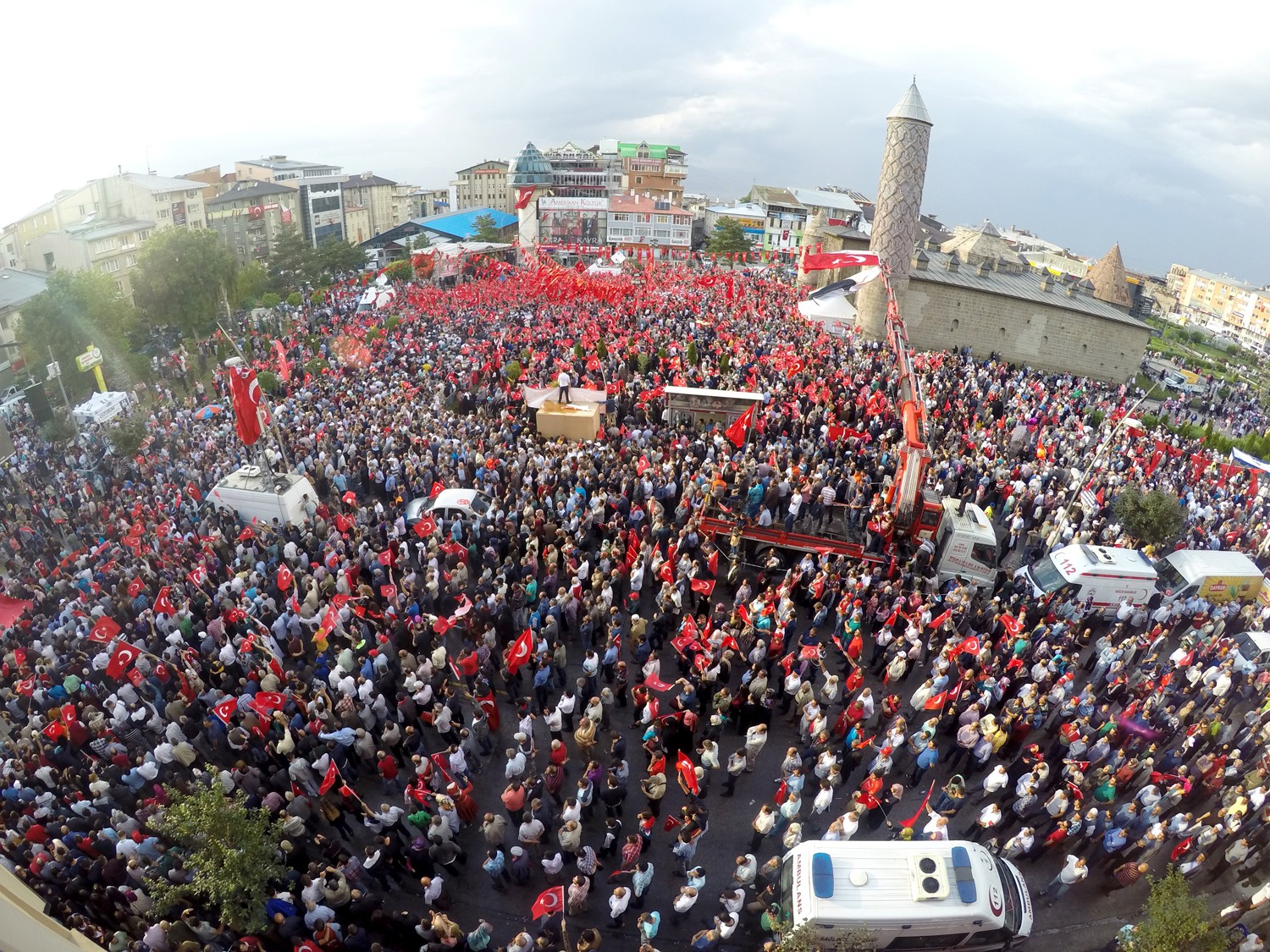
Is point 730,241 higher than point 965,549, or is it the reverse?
point 730,241

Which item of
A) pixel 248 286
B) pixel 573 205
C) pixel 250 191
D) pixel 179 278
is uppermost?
pixel 250 191

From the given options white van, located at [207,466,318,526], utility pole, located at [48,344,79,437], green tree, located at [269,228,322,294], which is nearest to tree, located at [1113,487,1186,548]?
white van, located at [207,466,318,526]

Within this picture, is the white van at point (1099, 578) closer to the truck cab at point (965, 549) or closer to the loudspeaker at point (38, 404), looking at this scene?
the truck cab at point (965, 549)

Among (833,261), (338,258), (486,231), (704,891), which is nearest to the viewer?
(704,891)

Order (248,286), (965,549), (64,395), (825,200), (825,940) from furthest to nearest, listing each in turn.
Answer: (825,200) < (248,286) < (64,395) < (965,549) < (825,940)

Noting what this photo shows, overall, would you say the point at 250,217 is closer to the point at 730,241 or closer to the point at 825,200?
the point at 730,241

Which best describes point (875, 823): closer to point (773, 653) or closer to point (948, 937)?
point (948, 937)

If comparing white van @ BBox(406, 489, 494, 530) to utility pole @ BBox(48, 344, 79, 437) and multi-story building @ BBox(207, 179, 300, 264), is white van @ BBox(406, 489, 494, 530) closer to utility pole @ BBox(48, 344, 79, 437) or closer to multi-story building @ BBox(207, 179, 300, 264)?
utility pole @ BBox(48, 344, 79, 437)

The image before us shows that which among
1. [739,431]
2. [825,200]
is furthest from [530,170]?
[739,431]

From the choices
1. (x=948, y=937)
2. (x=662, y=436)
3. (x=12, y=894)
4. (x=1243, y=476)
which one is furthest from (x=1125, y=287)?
(x=12, y=894)
